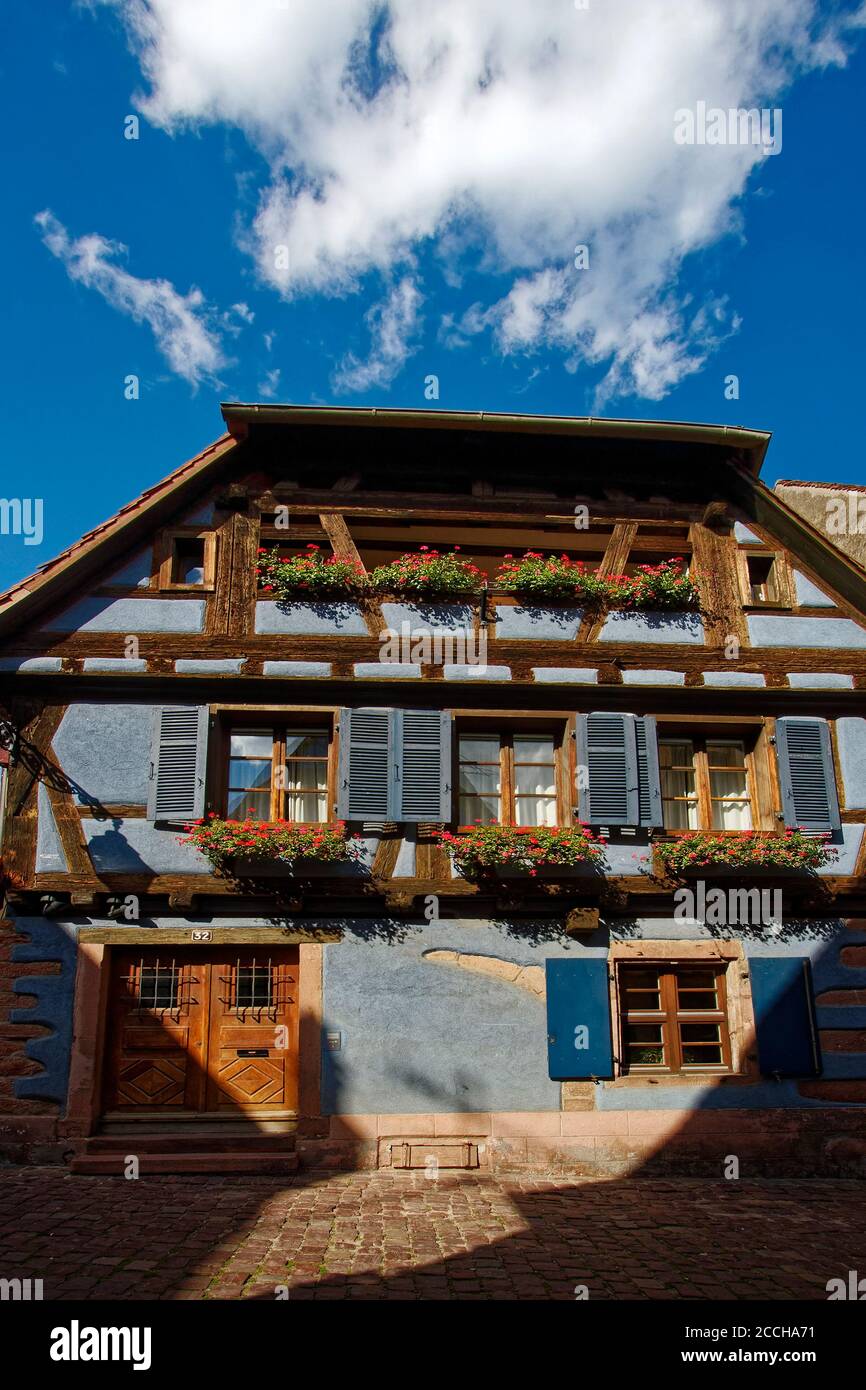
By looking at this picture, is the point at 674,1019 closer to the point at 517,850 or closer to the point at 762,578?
the point at 517,850

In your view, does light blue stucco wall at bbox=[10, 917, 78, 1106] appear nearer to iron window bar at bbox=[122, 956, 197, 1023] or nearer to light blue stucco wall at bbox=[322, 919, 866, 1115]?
iron window bar at bbox=[122, 956, 197, 1023]

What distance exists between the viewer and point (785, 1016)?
9.56 meters

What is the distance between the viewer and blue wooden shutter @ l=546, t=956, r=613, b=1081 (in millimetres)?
9250

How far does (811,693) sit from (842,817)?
1.48m

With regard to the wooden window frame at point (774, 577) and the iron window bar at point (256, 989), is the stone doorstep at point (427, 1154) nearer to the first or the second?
the iron window bar at point (256, 989)

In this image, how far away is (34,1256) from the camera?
6.18 meters

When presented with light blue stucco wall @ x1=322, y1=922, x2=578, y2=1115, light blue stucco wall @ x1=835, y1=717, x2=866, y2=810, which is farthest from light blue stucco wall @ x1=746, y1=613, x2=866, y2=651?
light blue stucco wall @ x1=322, y1=922, x2=578, y2=1115

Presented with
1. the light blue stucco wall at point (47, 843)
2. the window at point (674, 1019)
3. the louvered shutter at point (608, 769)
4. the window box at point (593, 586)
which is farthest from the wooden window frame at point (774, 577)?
the light blue stucco wall at point (47, 843)

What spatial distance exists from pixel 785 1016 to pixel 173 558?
865cm

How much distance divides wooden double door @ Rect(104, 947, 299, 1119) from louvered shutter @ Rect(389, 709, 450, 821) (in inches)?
78.7

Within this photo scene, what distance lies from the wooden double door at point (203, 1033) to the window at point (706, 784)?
475 centimetres

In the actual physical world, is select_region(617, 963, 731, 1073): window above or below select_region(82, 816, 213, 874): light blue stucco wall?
below

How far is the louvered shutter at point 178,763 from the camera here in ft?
31.2
